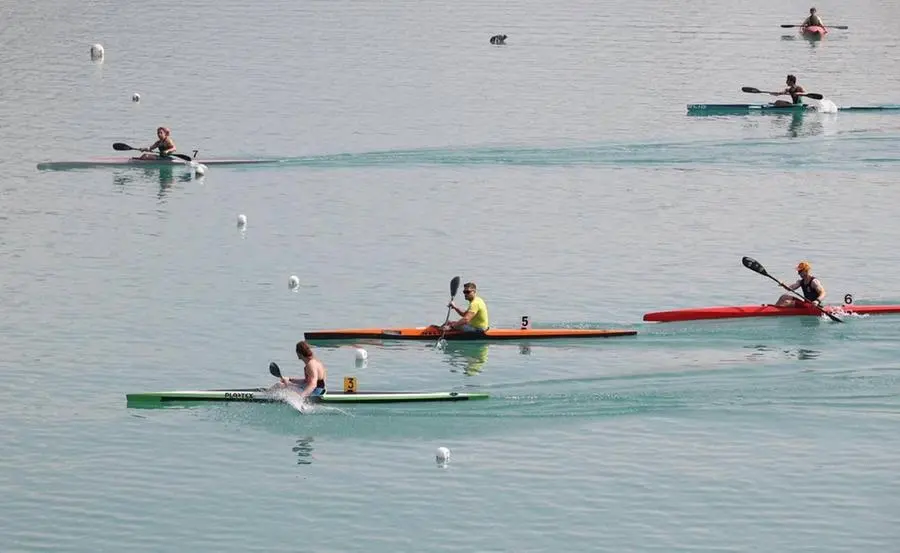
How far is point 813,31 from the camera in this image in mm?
97750

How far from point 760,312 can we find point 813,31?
59603mm

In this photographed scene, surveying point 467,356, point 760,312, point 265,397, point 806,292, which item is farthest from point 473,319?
point 806,292

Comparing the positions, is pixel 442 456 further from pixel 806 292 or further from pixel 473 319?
pixel 806 292

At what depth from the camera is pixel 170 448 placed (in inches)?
1288

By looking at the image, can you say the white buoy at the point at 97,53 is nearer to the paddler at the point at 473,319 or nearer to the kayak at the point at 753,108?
the kayak at the point at 753,108

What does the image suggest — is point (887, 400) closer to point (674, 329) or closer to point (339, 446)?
point (674, 329)

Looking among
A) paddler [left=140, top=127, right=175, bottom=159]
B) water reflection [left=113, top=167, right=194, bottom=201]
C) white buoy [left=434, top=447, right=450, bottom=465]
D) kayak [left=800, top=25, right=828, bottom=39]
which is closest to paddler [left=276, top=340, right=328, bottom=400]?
white buoy [left=434, top=447, right=450, bottom=465]

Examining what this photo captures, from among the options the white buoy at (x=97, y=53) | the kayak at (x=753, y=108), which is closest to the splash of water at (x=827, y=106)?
the kayak at (x=753, y=108)

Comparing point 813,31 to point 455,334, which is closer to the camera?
point 455,334

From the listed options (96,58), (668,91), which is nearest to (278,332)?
(668,91)

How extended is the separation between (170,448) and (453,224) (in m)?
21.1

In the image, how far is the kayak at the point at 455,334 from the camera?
128 ft

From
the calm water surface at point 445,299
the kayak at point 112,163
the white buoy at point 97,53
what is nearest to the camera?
the calm water surface at point 445,299

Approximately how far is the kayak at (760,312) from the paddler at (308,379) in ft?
32.4
